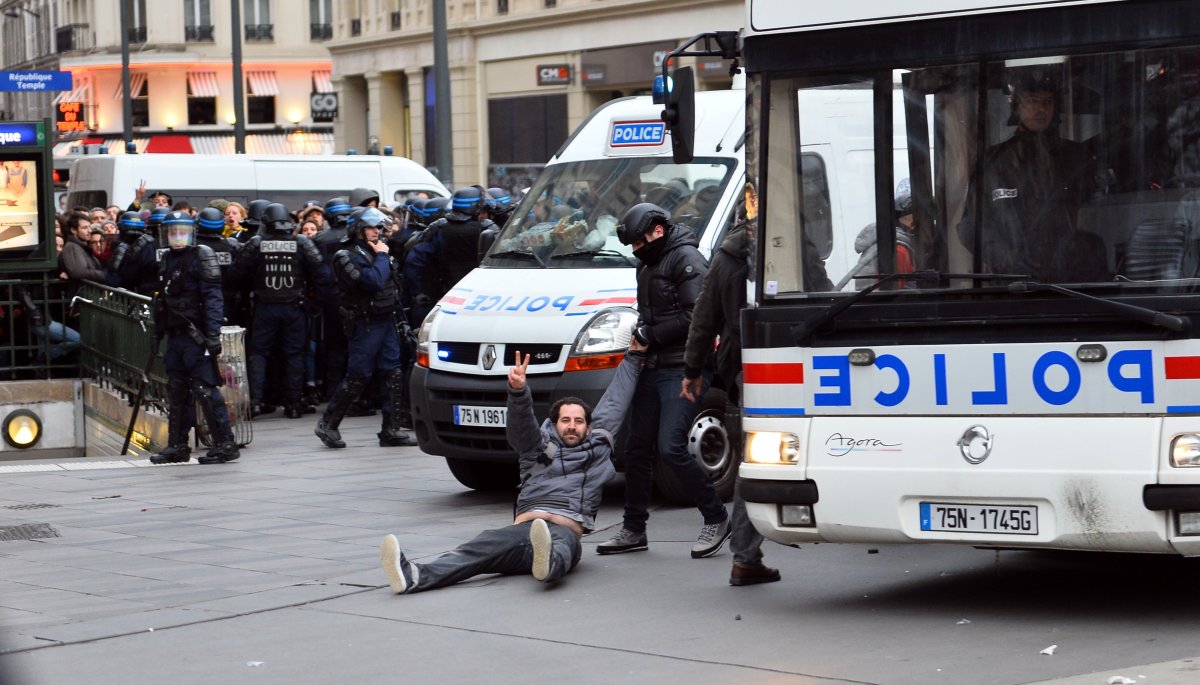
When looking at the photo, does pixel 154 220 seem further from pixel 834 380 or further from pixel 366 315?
pixel 834 380

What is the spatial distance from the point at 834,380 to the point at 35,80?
81.7 feet

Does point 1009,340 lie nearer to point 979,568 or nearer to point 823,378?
point 823,378

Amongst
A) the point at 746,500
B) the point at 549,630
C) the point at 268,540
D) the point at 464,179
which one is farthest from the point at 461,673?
the point at 464,179

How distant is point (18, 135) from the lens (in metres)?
19.1

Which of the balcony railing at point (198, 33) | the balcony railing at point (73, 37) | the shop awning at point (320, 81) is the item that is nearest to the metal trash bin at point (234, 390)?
the balcony railing at point (198, 33)

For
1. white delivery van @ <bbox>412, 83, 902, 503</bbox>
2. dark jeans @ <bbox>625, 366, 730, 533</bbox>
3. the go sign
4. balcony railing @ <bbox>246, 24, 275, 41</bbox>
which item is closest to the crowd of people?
white delivery van @ <bbox>412, 83, 902, 503</bbox>

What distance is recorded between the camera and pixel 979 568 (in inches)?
362

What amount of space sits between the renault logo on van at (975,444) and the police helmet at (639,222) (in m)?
3.08

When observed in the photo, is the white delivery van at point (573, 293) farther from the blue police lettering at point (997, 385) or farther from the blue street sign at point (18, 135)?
the blue street sign at point (18, 135)

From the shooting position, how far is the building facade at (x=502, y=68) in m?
39.8

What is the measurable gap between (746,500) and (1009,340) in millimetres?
1339

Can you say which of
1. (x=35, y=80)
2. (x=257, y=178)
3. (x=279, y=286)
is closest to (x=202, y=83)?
(x=35, y=80)

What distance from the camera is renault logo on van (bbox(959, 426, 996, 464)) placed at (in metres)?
7.51

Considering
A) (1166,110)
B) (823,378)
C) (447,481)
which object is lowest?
(447,481)
